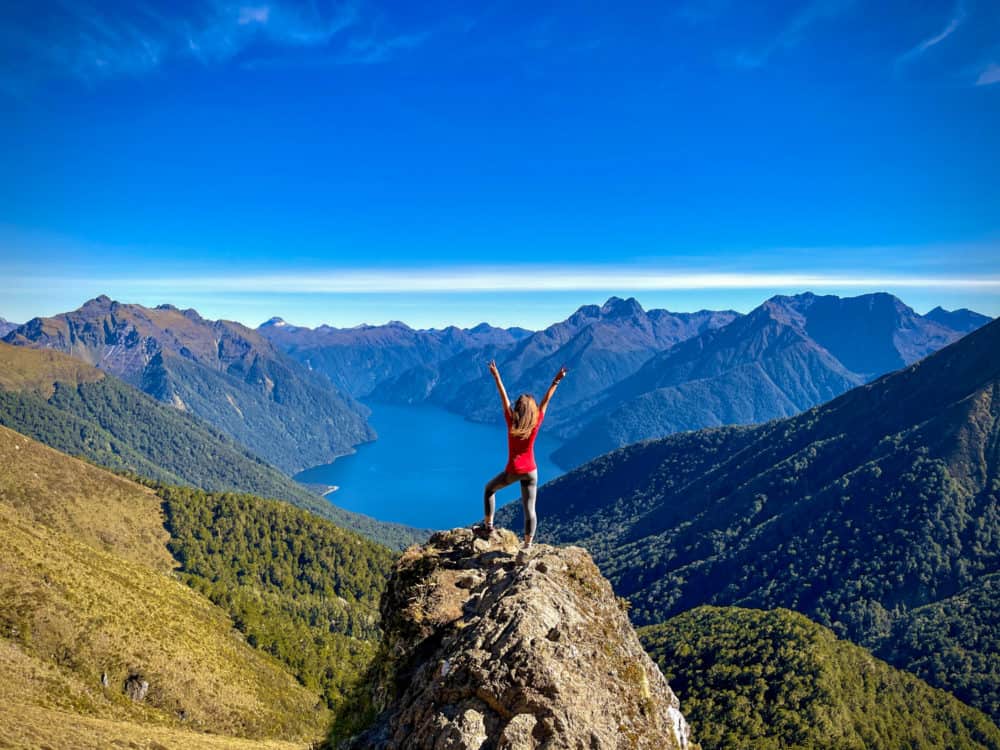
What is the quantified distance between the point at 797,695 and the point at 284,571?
128m

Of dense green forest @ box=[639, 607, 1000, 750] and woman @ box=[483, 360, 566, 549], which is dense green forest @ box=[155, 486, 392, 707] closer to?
dense green forest @ box=[639, 607, 1000, 750]

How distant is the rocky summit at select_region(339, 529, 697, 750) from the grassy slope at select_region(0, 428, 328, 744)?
34.2 metres

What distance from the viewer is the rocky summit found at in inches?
402

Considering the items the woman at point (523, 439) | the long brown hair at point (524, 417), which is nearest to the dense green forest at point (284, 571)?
the woman at point (523, 439)

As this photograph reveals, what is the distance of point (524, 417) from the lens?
13.7m

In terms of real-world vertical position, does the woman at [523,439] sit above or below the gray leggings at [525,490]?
above

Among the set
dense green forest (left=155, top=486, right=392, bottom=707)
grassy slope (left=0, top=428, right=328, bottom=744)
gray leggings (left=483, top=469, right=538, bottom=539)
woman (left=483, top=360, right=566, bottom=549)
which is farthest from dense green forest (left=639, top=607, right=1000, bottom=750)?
woman (left=483, top=360, right=566, bottom=549)

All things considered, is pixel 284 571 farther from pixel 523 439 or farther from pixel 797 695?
pixel 523 439

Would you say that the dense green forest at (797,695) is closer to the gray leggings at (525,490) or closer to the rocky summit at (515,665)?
the rocky summit at (515,665)

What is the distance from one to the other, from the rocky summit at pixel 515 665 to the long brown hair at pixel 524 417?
314cm

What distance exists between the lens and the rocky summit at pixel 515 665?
33.5ft

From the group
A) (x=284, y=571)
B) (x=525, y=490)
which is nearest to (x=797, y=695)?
(x=525, y=490)

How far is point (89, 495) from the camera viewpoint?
429 ft

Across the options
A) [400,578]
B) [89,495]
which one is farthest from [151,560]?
[400,578]
